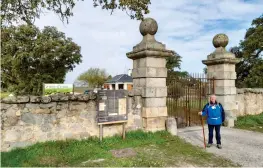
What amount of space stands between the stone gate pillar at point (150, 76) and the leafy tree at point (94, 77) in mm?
49711

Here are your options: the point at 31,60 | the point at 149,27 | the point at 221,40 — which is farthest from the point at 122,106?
the point at 31,60

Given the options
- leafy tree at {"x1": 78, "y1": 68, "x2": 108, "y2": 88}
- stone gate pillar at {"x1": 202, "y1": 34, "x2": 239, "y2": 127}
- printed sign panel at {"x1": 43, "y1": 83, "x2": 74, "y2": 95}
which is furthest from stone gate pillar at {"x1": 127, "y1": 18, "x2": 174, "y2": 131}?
leafy tree at {"x1": 78, "y1": 68, "x2": 108, "y2": 88}

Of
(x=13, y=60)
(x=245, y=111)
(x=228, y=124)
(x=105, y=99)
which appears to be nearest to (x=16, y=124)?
(x=105, y=99)

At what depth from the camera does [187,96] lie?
843 cm

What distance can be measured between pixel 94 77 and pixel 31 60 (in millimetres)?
26227

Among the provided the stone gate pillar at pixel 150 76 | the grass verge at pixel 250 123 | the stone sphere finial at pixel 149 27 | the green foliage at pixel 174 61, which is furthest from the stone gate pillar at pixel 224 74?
the green foliage at pixel 174 61

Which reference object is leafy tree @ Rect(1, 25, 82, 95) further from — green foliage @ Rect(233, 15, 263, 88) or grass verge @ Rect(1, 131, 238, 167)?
grass verge @ Rect(1, 131, 238, 167)

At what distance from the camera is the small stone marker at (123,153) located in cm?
529

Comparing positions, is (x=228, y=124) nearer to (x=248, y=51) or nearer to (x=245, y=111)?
(x=245, y=111)

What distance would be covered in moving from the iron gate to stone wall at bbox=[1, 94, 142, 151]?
2669mm

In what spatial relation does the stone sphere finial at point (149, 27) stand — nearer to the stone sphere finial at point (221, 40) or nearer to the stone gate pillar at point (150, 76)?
the stone gate pillar at point (150, 76)

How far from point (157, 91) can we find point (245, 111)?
6.33 m

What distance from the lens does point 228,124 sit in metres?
9.09

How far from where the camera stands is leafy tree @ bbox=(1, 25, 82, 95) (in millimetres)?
31422
